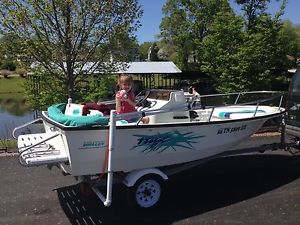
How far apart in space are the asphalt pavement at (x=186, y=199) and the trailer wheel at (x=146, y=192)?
121mm

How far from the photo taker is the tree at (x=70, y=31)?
490 inches

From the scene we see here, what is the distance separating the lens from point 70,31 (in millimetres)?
12781

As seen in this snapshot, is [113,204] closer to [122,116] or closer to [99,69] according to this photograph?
[122,116]

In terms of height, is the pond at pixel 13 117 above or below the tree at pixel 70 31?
below

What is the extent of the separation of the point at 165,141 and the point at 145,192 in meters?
0.76

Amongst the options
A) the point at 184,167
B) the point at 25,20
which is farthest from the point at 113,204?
the point at 25,20

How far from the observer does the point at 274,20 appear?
86.6ft

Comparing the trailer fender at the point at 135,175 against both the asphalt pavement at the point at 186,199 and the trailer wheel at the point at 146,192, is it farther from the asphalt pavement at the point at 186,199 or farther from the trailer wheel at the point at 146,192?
the asphalt pavement at the point at 186,199

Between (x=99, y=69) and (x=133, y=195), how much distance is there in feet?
28.5

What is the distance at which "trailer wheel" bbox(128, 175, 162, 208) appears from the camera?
590 cm

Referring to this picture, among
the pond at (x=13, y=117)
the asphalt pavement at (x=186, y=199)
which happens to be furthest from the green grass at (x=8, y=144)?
the pond at (x=13, y=117)

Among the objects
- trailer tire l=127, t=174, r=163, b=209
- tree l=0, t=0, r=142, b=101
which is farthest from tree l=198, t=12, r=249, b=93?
trailer tire l=127, t=174, r=163, b=209

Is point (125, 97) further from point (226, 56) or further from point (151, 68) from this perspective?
point (151, 68)

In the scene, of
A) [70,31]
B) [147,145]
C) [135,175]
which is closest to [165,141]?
[147,145]
